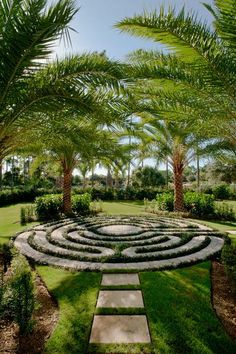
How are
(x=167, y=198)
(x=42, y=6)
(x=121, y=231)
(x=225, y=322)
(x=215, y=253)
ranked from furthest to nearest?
(x=167, y=198) < (x=121, y=231) < (x=215, y=253) < (x=42, y=6) < (x=225, y=322)

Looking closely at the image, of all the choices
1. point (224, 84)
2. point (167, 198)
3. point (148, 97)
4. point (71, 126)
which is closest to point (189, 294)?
point (224, 84)

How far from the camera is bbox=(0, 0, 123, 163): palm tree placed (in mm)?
5387

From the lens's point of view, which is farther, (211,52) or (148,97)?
(148,97)

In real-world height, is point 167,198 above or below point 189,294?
above

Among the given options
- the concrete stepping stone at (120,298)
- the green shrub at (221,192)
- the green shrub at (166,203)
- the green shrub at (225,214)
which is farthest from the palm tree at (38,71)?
the green shrub at (221,192)

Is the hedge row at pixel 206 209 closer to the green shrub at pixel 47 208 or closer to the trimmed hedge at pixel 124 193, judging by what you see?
the green shrub at pixel 47 208

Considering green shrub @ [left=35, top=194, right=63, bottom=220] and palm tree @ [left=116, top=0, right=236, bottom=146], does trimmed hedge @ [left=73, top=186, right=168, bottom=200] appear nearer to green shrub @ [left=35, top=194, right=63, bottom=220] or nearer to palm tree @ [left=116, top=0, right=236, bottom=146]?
green shrub @ [left=35, top=194, right=63, bottom=220]

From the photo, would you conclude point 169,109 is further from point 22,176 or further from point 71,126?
point 22,176

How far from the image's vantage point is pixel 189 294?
5.91 m

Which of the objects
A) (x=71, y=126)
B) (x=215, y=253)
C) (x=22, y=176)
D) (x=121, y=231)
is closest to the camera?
(x=215, y=253)

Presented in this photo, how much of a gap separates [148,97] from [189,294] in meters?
5.69

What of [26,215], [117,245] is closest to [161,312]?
[117,245]

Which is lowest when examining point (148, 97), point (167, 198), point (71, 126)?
point (167, 198)

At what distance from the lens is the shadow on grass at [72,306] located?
14.0ft
